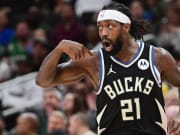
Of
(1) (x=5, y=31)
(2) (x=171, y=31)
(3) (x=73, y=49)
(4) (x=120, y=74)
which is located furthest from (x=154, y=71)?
(1) (x=5, y=31)

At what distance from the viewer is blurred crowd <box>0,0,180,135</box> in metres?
8.31

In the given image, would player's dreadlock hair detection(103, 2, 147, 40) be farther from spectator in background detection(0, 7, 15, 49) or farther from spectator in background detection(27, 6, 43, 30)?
spectator in background detection(27, 6, 43, 30)

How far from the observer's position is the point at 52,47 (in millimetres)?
11266

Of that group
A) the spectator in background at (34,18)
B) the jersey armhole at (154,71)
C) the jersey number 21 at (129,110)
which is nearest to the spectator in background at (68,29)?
the spectator in background at (34,18)

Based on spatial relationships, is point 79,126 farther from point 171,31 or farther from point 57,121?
point 171,31

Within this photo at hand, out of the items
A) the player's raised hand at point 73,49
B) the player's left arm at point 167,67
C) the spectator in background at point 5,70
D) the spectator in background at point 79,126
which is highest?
the player's raised hand at point 73,49

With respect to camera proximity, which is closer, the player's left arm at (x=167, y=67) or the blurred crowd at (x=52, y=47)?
the player's left arm at (x=167, y=67)

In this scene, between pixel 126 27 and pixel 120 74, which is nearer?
Result: pixel 120 74

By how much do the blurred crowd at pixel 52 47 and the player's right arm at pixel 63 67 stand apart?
1.88 metres

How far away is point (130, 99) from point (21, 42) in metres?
7.52

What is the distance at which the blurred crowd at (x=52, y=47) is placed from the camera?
831cm

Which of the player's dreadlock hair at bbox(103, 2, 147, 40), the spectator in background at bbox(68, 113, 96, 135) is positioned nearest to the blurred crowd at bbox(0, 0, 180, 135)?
the spectator in background at bbox(68, 113, 96, 135)

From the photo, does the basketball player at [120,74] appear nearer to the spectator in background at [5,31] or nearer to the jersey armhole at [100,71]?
the jersey armhole at [100,71]

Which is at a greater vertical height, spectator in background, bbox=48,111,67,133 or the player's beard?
the player's beard
